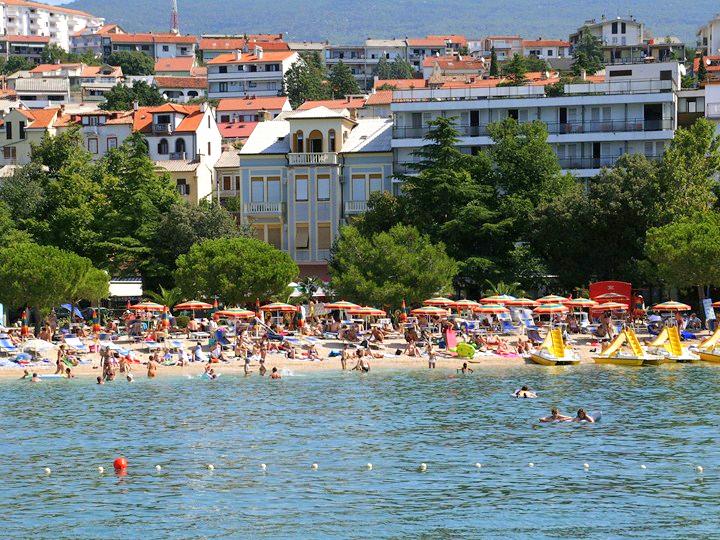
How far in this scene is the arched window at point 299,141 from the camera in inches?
3622

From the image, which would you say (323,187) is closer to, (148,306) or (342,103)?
(148,306)

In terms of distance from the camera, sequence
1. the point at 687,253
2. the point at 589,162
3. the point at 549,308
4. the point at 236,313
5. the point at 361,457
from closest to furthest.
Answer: the point at 361,457 → the point at 236,313 → the point at 687,253 → the point at 549,308 → the point at 589,162

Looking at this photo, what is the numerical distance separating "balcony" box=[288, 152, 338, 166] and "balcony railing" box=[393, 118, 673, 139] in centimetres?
497

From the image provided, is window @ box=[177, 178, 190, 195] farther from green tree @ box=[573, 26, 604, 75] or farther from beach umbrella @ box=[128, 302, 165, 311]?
green tree @ box=[573, 26, 604, 75]

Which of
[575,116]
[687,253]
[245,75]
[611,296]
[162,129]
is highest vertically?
[245,75]

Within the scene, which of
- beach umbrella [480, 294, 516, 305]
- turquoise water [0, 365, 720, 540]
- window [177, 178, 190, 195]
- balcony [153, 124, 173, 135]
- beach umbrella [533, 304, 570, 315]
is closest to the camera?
turquoise water [0, 365, 720, 540]

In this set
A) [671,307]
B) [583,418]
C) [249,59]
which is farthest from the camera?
[249,59]

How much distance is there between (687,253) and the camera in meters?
69.0

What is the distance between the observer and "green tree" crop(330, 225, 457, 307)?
237 ft

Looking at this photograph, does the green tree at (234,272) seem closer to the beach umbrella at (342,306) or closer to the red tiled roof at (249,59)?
the beach umbrella at (342,306)

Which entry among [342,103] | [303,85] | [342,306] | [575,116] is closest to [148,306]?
[342,306]

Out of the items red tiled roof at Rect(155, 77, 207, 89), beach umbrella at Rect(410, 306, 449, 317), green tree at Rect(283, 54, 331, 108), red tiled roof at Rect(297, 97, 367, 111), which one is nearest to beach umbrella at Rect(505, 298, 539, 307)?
beach umbrella at Rect(410, 306, 449, 317)

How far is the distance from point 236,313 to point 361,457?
28038 mm

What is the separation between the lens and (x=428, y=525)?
3250 centimetres
